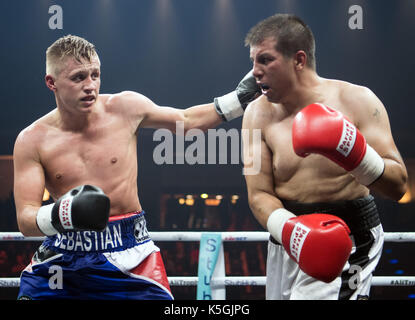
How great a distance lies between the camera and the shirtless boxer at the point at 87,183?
5.22 feet

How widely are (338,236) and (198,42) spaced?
480 centimetres

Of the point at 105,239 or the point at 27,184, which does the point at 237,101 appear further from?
the point at 27,184

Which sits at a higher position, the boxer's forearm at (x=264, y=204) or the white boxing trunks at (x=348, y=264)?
the boxer's forearm at (x=264, y=204)

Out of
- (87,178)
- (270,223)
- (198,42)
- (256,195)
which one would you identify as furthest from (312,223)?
(198,42)

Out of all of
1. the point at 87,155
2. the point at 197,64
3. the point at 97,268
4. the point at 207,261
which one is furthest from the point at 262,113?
the point at 197,64

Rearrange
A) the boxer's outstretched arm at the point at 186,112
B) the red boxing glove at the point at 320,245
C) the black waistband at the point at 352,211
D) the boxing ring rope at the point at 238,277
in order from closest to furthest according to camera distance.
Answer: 1. the red boxing glove at the point at 320,245
2. the black waistband at the point at 352,211
3. the boxer's outstretched arm at the point at 186,112
4. the boxing ring rope at the point at 238,277

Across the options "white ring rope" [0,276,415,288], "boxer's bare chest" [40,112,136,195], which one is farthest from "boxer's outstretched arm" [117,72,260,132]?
"white ring rope" [0,276,415,288]

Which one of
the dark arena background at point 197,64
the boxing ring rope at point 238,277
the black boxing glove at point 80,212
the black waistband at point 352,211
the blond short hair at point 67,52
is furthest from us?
the dark arena background at point 197,64

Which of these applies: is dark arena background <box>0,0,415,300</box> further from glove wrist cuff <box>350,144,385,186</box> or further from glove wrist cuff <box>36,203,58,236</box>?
glove wrist cuff <box>350,144,385,186</box>

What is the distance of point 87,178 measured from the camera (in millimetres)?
1790

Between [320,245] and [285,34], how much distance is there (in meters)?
0.78

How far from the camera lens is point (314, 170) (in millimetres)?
1583

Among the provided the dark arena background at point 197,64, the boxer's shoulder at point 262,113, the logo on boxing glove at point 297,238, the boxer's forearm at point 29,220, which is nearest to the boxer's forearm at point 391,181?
the logo on boxing glove at point 297,238

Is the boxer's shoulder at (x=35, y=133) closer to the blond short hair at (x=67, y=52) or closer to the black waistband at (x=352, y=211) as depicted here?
the blond short hair at (x=67, y=52)
